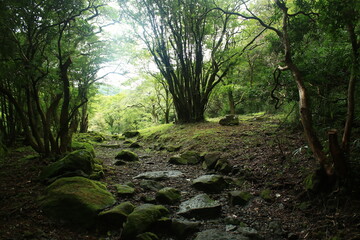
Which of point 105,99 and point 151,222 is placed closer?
point 151,222

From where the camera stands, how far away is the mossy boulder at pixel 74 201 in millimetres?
3350

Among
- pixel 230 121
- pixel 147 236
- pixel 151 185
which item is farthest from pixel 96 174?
pixel 230 121

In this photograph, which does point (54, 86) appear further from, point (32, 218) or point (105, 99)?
point (105, 99)

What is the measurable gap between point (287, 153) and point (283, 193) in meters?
1.42

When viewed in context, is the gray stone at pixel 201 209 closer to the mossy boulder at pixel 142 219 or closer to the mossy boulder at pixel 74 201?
the mossy boulder at pixel 142 219

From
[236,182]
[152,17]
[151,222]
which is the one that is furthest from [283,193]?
[152,17]

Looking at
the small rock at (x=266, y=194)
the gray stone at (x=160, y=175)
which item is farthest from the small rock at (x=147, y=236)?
the gray stone at (x=160, y=175)

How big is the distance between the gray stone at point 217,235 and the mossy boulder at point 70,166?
325cm

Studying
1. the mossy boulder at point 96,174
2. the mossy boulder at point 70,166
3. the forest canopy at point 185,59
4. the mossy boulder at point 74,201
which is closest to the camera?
the mossy boulder at point 74,201

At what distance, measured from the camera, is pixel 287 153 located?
509 centimetres

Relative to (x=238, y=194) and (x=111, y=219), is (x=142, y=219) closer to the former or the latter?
(x=111, y=219)

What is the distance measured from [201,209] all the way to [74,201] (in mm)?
2146

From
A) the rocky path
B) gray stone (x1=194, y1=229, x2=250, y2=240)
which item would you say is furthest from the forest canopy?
gray stone (x1=194, y1=229, x2=250, y2=240)

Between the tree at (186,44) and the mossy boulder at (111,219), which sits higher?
the tree at (186,44)
